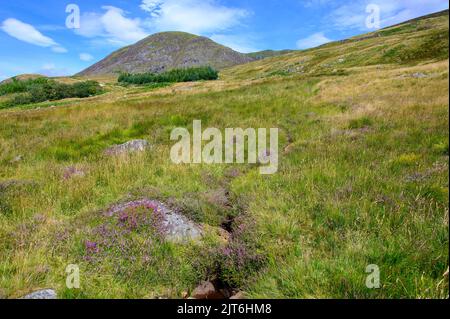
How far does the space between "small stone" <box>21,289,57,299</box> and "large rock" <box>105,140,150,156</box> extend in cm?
622

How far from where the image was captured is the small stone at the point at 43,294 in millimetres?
3488

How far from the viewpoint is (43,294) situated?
3.56 m

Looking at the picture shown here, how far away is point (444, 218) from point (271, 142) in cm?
702

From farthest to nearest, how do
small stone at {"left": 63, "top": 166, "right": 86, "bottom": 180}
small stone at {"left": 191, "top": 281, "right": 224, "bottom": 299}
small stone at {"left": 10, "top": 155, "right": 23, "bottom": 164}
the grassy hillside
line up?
small stone at {"left": 10, "top": 155, "right": 23, "bottom": 164}
small stone at {"left": 63, "top": 166, "right": 86, "bottom": 180}
small stone at {"left": 191, "top": 281, "right": 224, "bottom": 299}
the grassy hillside

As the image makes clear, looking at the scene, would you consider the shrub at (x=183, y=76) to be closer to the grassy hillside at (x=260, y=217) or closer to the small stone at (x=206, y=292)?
the grassy hillside at (x=260, y=217)

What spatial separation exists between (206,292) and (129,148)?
7330mm

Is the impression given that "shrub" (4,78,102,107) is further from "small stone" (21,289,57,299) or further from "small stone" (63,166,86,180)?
"small stone" (21,289,57,299)

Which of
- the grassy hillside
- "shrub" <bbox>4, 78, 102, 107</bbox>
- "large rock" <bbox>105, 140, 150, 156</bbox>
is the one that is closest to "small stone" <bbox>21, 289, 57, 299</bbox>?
the grassy hillside

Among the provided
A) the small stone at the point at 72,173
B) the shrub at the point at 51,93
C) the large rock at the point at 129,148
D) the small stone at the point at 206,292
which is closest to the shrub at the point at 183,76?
the shrub at the point at 51,93

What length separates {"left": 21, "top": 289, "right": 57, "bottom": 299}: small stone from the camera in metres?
3.49

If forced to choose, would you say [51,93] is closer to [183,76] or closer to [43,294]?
[183,76]

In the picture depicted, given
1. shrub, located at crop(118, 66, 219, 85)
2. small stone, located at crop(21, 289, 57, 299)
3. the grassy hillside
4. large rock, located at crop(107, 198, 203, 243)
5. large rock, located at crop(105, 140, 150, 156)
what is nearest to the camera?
small stone, located at crop(21, 289, 57, 299)

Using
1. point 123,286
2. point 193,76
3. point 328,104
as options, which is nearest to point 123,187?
point 123,286

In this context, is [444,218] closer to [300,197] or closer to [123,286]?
[300,197]
